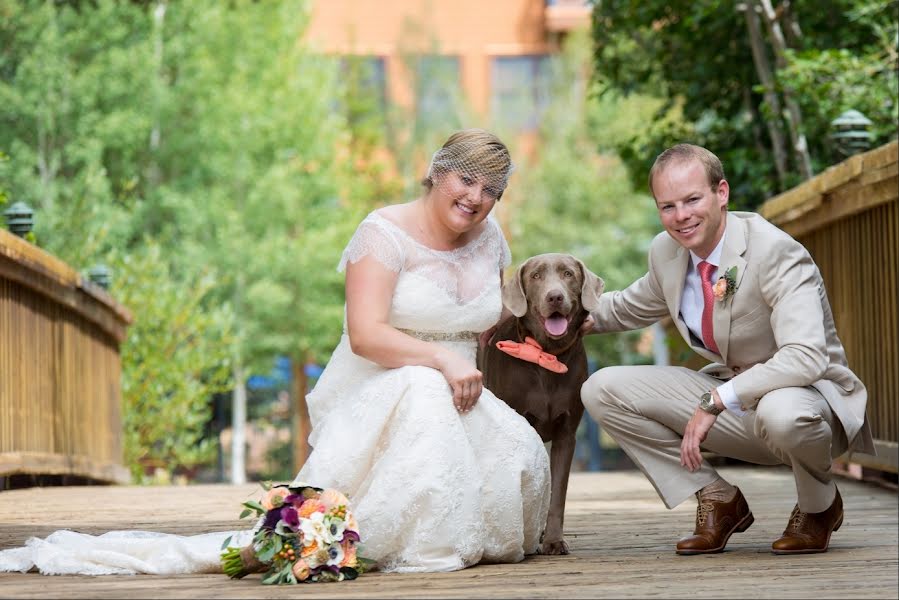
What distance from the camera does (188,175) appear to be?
19344 millimetres

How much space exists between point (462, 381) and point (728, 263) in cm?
97

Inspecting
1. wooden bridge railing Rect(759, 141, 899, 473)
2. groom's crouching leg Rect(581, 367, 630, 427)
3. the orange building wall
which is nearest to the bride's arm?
groom's crouching leg Rect(581, 367, 630, 427)

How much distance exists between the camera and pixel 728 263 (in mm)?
4535

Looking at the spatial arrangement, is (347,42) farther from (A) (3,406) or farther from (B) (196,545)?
(B) (196,545)

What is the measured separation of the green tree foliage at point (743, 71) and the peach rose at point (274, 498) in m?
5.52

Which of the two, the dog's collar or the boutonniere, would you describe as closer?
the boutonniere

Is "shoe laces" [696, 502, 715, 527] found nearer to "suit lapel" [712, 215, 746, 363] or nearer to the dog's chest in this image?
"suit lapel" [712, 215, 746, 363]

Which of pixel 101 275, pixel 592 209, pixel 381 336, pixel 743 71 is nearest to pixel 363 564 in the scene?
pixel 381 336

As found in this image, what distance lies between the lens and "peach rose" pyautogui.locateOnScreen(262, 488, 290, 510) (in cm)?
398

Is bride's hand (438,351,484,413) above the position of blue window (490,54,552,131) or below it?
below

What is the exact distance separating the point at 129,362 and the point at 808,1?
7439mm

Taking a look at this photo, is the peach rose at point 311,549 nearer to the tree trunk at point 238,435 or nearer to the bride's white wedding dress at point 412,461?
the bride's white wedding dress at point 412,461

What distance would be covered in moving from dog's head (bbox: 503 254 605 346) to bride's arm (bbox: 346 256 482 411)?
613 mm

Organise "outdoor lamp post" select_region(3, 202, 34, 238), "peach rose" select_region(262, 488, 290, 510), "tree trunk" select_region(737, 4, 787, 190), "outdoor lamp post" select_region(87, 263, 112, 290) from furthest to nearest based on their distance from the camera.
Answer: "outdoor lamp post" select_region(87, 263, 112, 290), "tree trunk" select_region(737, 4, 787, 190), "outdoor lamp post" select_region(3, 202, 34, 238), "peach rose" select_region(262, 488, 290, 510)
